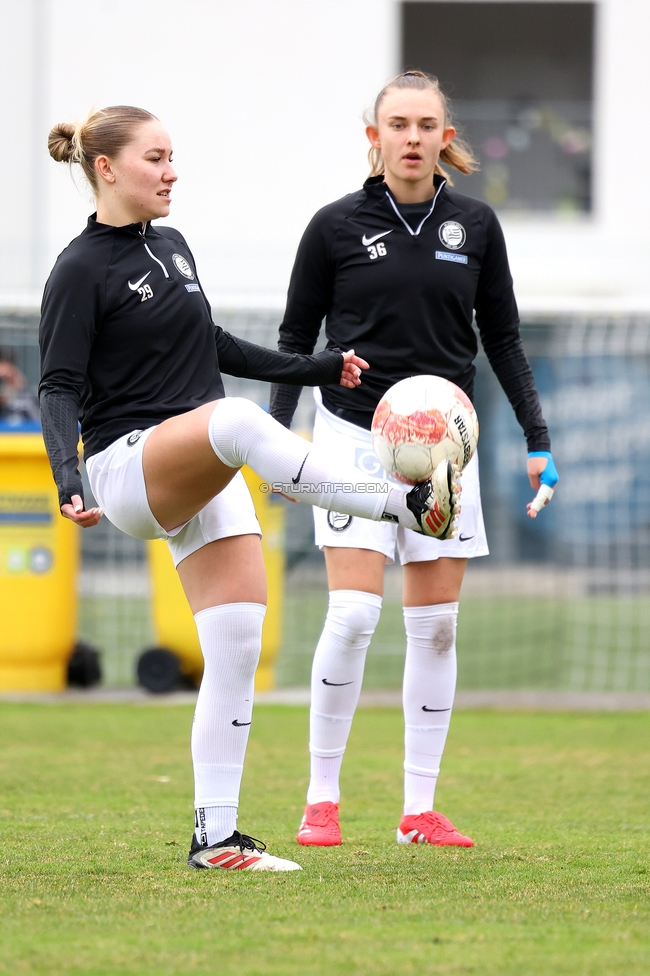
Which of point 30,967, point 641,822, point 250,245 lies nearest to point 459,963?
point 30,967

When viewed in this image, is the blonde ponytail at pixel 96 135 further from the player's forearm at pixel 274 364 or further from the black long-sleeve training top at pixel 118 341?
the player's forearm at pixel 274 364

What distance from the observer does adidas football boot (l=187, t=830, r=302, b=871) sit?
384 cm

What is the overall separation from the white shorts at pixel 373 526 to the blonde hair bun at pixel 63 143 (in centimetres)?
115

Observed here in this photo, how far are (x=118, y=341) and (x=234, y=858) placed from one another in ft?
4.62

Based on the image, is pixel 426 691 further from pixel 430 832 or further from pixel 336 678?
pixel 430 832

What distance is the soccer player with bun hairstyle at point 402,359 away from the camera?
14.6 feet

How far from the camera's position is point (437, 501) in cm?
359

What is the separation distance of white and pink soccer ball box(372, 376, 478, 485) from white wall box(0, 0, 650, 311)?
62.9 ft

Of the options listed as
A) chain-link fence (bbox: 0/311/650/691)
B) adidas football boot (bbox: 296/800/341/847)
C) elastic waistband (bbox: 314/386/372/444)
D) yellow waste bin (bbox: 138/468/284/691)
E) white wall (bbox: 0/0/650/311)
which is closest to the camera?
adidas football boot (bbox: 296/800/341/847)

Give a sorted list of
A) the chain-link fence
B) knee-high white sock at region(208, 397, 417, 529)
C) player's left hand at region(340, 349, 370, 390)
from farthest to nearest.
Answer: the chain-link fence < player's left hand at region(340, 349, 370, 390) < knee-high white sock at region(208, 397, 417, 529)

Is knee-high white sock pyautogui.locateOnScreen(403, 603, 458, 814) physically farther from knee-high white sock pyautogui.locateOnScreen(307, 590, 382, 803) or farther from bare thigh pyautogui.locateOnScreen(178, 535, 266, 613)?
bare thigh pyautogui.locateOnScreen(178, 535, 266, 613)

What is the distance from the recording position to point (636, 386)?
12.7 m

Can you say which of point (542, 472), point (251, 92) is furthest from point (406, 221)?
point (251, 92)

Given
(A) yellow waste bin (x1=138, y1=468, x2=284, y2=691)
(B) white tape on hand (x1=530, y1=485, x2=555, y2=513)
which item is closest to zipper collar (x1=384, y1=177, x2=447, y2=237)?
(B) white tape on hand (x1=530, y1=485, x2=555, y2=513)
